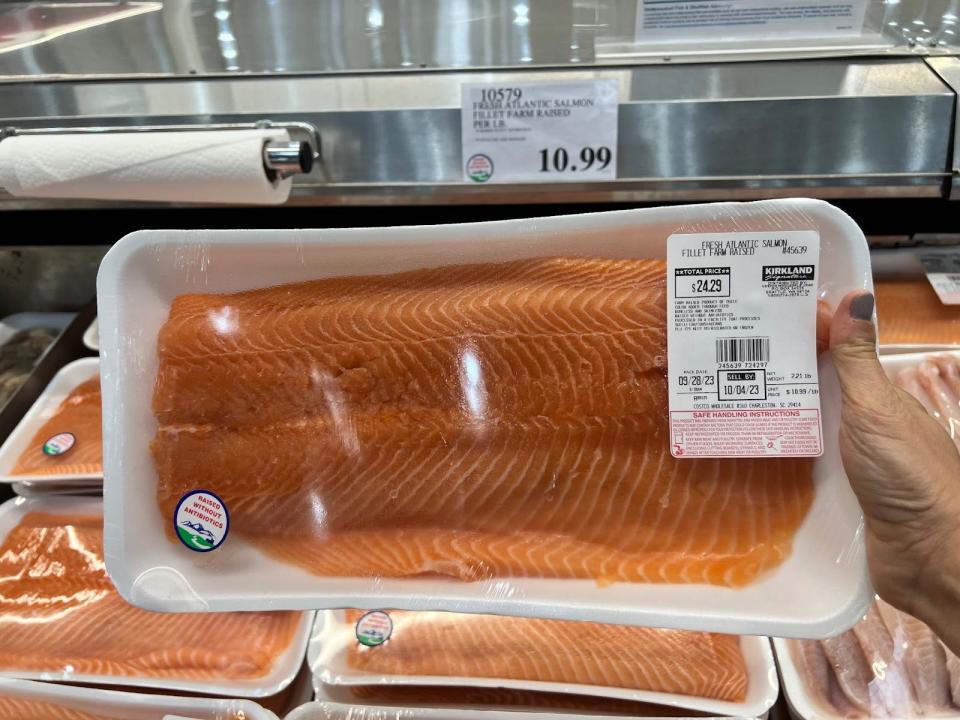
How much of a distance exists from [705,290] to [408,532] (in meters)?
0.80

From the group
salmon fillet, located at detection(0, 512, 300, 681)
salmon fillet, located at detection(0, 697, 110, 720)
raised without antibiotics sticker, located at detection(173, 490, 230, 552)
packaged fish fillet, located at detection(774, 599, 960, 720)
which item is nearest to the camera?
raised without antibiotics sticker, located at detection(173, 490, 230, 552)

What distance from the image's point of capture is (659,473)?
4.53 feet

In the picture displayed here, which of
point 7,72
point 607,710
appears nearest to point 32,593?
point 7,72

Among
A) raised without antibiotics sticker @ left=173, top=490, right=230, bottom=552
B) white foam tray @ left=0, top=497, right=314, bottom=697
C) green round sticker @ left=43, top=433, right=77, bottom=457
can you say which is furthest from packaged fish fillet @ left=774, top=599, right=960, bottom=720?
green round sticker @ left=43, top=433, right=77, bottom=457

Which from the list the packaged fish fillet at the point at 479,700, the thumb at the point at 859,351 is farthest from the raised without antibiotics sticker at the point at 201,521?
the thumb at the point at 859,351

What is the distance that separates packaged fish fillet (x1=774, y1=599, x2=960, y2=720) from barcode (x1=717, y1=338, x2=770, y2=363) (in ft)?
3.32

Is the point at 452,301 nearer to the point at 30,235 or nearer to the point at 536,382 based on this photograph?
the point at 536,382

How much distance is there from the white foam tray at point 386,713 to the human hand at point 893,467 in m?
0.85

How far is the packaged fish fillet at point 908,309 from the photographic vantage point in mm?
2172

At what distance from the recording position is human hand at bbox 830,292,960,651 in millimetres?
1184

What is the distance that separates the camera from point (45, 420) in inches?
95.3

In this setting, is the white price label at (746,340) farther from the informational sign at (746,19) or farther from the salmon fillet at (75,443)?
the salmon fillet at (75,443)

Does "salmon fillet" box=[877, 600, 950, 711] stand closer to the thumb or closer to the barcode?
the thumb

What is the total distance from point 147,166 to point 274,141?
13.2 inches
